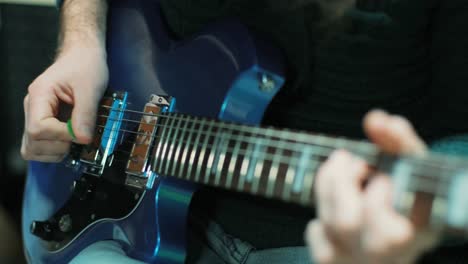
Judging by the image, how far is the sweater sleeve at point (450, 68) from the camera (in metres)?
0.66

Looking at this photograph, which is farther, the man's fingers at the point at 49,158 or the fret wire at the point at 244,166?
the man's fingers at the point at 49,158

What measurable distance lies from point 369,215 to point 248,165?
0.19 m

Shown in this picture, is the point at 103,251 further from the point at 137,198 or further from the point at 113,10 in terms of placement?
the point at 113,10

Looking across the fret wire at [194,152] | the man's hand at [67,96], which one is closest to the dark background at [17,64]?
the man's hand at [67,96]

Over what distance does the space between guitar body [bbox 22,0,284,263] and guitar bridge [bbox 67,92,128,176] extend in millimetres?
27

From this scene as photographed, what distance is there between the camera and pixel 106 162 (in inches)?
32.7

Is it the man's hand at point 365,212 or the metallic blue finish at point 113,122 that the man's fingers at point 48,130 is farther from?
the man's hand at point 365,212

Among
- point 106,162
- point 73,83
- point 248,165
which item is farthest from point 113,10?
point 248,165

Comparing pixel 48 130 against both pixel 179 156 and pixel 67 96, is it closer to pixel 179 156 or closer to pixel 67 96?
pixel 67 96

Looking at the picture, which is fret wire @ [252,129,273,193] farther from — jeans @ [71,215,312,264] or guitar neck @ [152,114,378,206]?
jeans @ [71,215,312,264]

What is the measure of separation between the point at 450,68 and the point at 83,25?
0.66m

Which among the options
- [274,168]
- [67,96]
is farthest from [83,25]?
[274,168]

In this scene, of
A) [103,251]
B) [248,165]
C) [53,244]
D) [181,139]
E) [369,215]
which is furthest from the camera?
[53,244]

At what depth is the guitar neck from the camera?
49 cm
